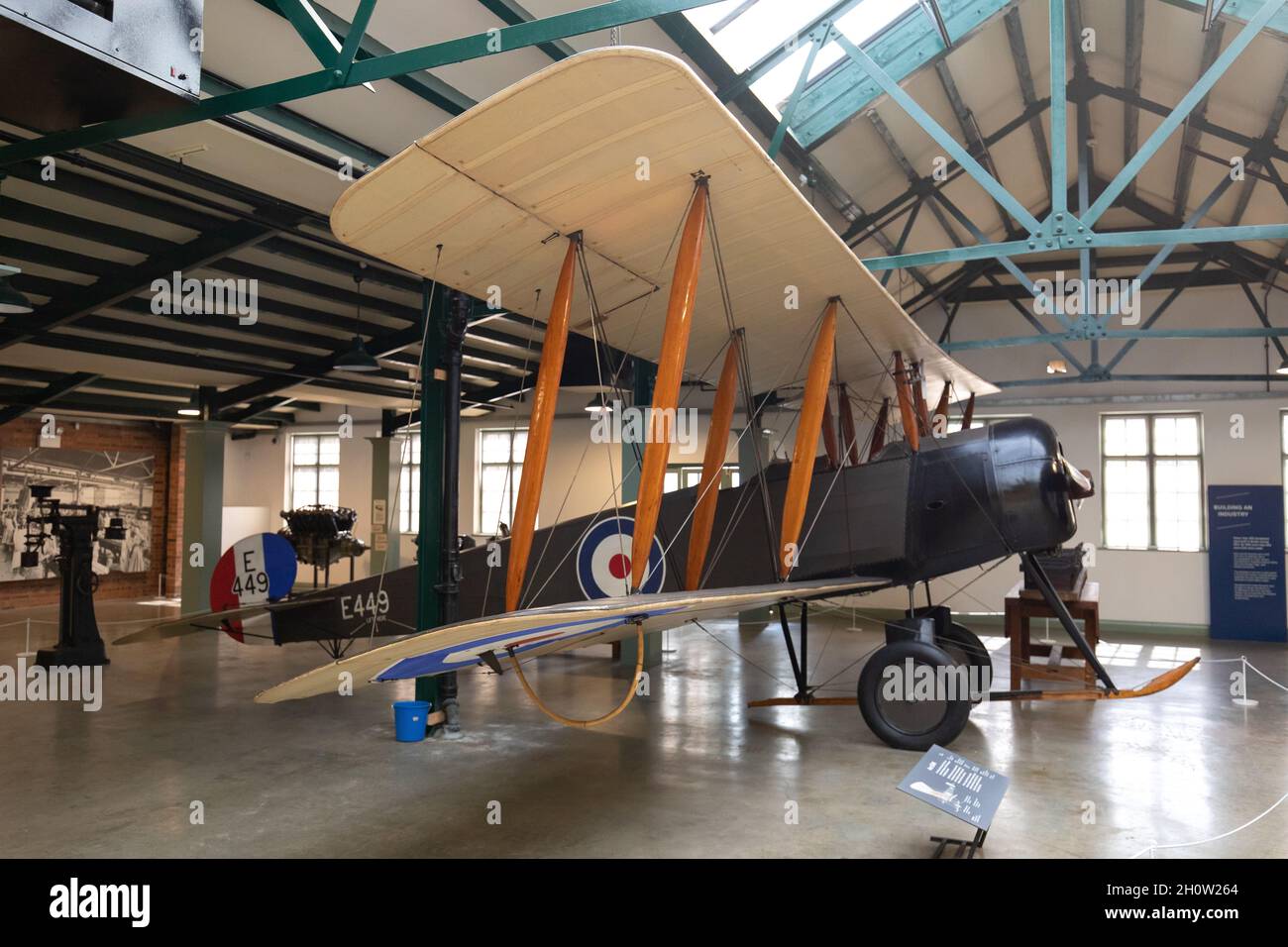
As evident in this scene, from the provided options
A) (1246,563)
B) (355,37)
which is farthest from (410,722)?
(1246,563)

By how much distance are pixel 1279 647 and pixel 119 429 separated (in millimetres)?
20176

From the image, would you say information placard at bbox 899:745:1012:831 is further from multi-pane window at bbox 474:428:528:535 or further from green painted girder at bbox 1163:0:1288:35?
multi-pane window at bbox 474:428:528:535

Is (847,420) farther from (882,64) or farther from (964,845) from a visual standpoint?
(964,845)

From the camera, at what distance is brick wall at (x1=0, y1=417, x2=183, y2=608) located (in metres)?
15.9

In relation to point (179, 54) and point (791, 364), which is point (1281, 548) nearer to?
point (791, 364)

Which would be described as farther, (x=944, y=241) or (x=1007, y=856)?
(x=944, y=241)

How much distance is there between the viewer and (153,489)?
693 inches

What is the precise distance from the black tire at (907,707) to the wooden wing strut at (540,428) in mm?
2923

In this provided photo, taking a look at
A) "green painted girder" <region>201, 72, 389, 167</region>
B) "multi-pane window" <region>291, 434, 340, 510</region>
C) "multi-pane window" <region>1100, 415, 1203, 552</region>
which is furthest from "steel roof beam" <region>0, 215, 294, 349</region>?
"multi-pane window" <region>1100, 415, 1203, 552</region>

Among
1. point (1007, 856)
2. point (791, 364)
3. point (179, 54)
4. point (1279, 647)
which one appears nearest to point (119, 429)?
point (791, 364)

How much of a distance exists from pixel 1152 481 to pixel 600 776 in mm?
11638

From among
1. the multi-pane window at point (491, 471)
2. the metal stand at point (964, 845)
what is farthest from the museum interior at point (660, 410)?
the multi-pane window at point (491, 471)

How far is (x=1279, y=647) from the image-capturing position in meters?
11.7

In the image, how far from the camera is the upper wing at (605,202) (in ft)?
10.3
